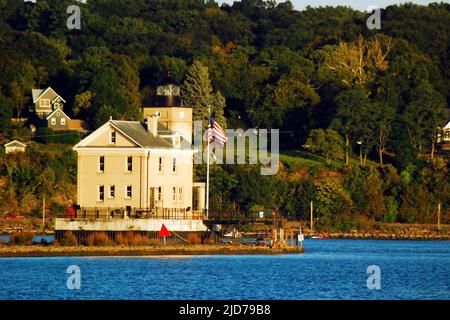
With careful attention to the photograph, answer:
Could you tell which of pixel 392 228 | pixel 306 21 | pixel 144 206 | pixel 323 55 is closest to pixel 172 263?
pixel 144 206

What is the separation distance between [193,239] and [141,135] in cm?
724

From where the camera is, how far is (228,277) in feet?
198

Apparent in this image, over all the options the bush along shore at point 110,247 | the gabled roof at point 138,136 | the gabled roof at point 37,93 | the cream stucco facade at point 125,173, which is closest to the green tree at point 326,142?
the gabled roof at point 37,93

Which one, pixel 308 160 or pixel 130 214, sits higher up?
pixel 308 160

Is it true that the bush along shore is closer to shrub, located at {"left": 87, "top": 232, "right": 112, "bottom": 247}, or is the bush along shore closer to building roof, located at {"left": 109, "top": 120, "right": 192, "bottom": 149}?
shrub, located at {"left": 87, "top": 232, "right": 112, "bottom": 247}

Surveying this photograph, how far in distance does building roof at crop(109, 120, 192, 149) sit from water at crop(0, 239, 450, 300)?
26.7 ft

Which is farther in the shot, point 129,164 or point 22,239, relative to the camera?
point 129,164

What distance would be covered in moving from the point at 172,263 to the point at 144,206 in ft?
29.3

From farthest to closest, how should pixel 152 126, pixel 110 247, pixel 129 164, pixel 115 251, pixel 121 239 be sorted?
pixel 152 126 → pixel 129 164 → pixel 121 239 → pixel 115 251 → pixel 110 247

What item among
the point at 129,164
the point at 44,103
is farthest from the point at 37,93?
the point at 129,164

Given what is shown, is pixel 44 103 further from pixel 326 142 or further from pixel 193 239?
pixel 193 239

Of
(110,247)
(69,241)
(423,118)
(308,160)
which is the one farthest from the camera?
(423,118)

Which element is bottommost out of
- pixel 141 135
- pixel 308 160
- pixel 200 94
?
pixel 141 135

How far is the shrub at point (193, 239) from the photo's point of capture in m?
74.2
